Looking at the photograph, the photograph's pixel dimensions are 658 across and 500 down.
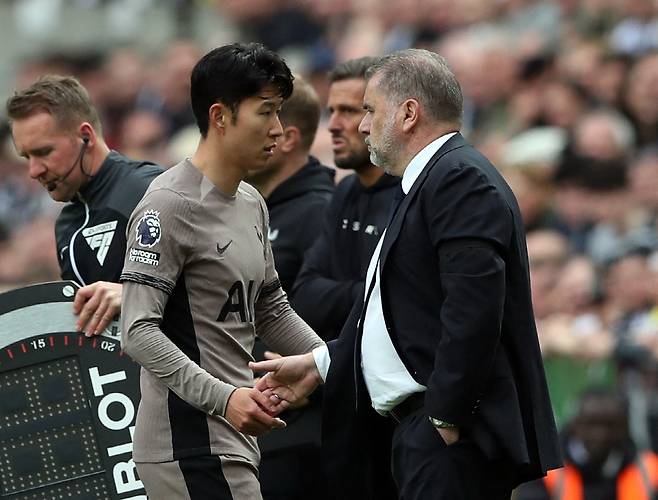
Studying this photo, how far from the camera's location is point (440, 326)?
177 inches

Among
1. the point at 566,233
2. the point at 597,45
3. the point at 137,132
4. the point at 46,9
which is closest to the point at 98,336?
the point at 566,233

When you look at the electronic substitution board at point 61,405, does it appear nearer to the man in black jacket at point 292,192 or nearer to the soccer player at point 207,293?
the soccer player at point 207,293

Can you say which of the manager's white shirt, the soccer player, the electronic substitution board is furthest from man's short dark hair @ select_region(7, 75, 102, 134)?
the manager's white shirt

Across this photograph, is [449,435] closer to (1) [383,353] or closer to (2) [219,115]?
(1) [383,353]

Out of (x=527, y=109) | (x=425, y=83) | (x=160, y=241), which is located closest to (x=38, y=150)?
(x=160, y=241)

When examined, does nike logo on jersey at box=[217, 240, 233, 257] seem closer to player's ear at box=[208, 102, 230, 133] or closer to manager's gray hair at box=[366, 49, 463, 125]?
player's ear at box=[208, 102, 230, 133]

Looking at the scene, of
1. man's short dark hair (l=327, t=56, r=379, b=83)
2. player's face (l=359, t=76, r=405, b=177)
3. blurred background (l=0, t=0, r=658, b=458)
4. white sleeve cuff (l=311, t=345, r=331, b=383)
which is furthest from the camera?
blurred background (l=0, t=0, r=658, b=458)

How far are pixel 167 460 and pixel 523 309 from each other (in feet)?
3.63

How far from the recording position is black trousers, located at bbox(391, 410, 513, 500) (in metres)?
4.46

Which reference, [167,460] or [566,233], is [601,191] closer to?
[566,233]

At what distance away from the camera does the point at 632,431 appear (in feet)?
26.3

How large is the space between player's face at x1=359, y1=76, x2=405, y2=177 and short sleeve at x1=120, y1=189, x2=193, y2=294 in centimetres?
61

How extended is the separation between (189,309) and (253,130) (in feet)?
1.83

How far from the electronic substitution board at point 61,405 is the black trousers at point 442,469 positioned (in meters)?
1.03
